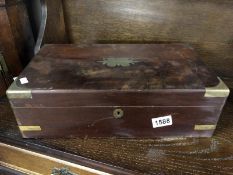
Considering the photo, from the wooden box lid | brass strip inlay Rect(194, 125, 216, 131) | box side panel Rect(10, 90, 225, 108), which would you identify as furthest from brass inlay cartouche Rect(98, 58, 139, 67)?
brass strip inlay Rect(194, 125, 216, 131)

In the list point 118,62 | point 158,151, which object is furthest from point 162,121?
point 118,62

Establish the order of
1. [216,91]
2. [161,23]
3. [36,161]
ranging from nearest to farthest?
1. [216,91]
2. [36,161]
3. [161,23]

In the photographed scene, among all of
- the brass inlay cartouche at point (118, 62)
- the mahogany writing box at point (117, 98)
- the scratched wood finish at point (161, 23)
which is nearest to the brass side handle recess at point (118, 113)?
the mahogany writing box at point (117, 98)

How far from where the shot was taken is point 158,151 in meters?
0.54

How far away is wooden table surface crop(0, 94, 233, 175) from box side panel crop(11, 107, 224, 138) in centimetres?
2

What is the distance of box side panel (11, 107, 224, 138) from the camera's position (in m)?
0.53

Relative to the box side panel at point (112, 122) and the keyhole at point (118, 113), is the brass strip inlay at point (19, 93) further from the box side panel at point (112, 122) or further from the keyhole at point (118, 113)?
the keyhole at point (118, 113)

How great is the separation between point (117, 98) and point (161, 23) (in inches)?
15.1

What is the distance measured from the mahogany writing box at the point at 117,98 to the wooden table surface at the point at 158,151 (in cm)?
Answer: 2

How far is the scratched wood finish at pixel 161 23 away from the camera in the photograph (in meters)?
0.72

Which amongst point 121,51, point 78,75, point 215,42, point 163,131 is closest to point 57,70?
point 78,75

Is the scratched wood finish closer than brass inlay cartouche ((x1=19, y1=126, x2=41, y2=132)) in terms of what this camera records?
No

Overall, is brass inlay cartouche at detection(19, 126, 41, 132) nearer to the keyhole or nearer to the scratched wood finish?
the keyhole

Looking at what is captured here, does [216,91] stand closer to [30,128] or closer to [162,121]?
[162,121]
